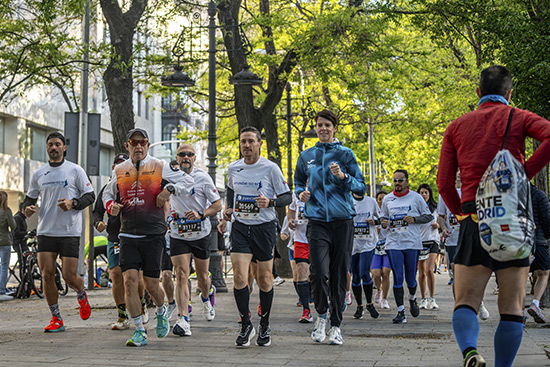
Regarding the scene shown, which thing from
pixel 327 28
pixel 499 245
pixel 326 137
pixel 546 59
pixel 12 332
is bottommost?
pixel 12 332

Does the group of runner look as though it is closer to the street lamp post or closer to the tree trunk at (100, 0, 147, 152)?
the street lamp post

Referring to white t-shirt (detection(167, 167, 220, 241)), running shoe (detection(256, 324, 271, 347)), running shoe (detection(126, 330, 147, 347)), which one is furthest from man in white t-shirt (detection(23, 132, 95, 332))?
running shoe (detection(256, 324, 271, 347))

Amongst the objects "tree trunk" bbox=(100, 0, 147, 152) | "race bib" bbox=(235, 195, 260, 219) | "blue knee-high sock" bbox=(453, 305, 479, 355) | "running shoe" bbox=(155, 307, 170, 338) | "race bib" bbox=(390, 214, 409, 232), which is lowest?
"running shoe" bbox=(155, 307, 170, 338)

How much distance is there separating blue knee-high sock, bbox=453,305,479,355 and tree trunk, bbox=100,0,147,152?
Answer: 12.1 meters

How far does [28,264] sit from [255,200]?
390 inches

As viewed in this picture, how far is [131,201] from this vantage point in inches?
341

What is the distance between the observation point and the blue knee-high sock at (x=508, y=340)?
525 cm

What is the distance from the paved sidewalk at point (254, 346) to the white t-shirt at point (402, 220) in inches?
40.2

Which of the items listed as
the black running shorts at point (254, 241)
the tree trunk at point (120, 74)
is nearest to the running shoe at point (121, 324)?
the black running shorts at point (254, 241)

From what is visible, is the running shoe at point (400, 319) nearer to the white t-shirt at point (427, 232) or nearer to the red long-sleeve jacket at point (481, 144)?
the white t-shirt at point (427, 232)

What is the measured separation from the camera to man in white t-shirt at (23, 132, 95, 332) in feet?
33.2

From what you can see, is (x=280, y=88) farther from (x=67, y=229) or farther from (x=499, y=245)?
(x=499, y=245)

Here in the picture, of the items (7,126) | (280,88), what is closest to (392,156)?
(7,126)

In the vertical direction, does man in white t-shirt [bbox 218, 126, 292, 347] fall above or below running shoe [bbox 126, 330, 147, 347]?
above
